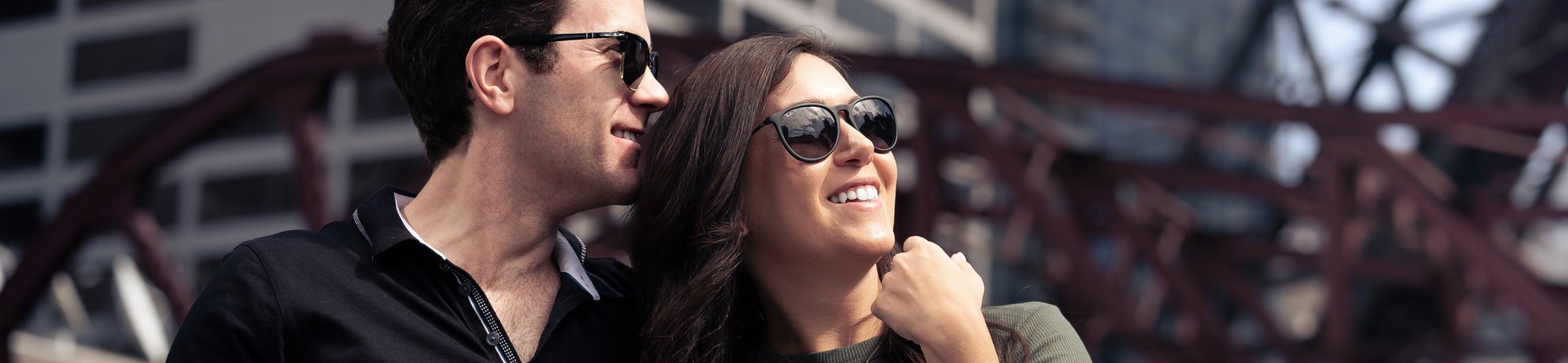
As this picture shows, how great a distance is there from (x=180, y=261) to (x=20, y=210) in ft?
18.8

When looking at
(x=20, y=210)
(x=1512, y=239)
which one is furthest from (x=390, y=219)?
(x=20, y=210)

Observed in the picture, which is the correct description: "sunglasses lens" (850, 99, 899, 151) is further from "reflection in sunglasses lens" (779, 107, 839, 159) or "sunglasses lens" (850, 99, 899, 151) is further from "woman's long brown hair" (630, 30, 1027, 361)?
"woman's long brown hair" (630, 30, 1027, 361)

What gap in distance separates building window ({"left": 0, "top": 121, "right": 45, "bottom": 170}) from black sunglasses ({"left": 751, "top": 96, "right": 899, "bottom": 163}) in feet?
143

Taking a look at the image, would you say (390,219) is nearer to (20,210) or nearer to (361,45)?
(361,45)

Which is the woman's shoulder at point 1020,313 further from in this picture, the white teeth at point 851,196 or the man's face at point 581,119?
the man's face at point 581,119

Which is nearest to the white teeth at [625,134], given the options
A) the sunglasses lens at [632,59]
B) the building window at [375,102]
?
the sunglasses lens at [632,59]

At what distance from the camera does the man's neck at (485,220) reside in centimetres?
313

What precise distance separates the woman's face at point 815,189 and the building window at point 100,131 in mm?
40742

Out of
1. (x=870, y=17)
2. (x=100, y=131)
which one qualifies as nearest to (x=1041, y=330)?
(x=870, y=17)

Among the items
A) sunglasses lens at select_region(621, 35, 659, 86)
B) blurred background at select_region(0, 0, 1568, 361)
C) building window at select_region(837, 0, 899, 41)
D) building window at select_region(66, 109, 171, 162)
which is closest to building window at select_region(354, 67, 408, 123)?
blurred background at select_region(0, 0, 1568, 361)

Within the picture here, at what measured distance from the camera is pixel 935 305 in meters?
2.83

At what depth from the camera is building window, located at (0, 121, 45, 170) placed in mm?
41375

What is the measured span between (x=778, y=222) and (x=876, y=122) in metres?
0.31

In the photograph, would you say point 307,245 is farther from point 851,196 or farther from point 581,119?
point 851,196
